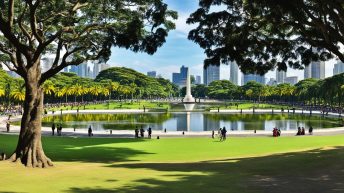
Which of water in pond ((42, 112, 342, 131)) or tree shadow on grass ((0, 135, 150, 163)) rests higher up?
water in pond ((42, 112, 342, 131))

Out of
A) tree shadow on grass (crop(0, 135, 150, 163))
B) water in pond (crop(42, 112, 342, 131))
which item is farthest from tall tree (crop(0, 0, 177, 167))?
water in pond (crop(42, 112, 342, 131))

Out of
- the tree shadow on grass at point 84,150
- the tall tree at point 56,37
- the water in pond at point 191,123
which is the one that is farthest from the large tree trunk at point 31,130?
the water in pond at point 191,123

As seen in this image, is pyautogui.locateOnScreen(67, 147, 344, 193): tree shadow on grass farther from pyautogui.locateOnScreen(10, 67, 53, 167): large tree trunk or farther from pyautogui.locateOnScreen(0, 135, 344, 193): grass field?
pyautogui.locateOnScreen(10, 67, 53, 167): large tree trunk

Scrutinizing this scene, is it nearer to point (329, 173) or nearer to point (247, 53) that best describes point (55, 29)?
point (247, 53)

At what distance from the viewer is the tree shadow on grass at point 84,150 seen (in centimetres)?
2978

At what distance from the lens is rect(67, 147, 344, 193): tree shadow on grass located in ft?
49.5

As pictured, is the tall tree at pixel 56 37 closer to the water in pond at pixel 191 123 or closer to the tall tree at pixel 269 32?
the tall tree at pixel 269 32

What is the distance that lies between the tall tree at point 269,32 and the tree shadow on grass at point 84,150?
34.8 feet

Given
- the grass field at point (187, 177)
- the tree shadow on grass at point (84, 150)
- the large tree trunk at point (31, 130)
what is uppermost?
the large tree trunk at point (31, 130)

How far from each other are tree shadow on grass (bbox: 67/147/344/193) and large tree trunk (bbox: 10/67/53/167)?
6.65 m

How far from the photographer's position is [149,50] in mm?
24016

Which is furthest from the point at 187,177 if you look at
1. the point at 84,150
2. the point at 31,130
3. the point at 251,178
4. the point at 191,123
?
the point at 191,123

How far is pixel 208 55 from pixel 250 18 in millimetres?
3319

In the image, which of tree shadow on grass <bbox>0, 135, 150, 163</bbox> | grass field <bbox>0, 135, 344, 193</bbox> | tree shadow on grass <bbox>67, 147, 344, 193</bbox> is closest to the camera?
tree shadow on grass <bbox>67, 147, 344, 193</bbox>
